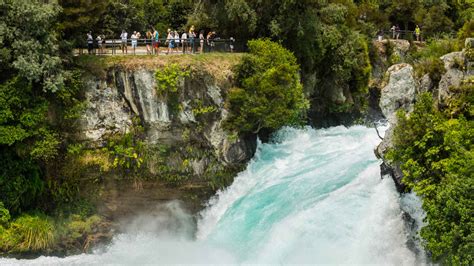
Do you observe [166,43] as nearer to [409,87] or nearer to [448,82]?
[409,87]

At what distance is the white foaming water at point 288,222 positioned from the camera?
67.8 feet

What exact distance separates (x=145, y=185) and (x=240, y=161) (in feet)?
16.3

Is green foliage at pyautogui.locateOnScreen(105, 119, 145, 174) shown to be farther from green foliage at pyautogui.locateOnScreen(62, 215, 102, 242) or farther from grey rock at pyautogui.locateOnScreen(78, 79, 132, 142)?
green foliage at pyautogui.locateOnScreen(62, 215, 102, 242)

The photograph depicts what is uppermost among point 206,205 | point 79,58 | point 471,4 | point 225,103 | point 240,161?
point 471,4

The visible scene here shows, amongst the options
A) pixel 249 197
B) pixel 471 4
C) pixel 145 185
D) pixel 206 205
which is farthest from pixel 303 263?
pixel 471 4

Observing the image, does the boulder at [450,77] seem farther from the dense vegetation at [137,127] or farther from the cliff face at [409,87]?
the dense vegetation at [137,127]

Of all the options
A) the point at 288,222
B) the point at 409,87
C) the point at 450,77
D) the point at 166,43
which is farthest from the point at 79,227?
the point at 450,77

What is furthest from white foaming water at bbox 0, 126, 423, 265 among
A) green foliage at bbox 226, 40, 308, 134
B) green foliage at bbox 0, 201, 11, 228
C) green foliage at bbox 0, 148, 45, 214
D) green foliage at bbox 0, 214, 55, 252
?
green foliage at bbox 0, 148, 45, 214

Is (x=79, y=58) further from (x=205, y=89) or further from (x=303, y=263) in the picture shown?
(x=303, y=263)

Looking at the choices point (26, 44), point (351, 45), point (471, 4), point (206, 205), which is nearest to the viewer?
point (26, 44)

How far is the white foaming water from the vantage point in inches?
814

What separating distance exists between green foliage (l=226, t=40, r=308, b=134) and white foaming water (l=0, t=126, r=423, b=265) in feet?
8.46

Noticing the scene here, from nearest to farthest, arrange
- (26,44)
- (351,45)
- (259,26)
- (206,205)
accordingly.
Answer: (26,44), (206,205), (259,26), (351,45)

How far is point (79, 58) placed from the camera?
1024 inches
